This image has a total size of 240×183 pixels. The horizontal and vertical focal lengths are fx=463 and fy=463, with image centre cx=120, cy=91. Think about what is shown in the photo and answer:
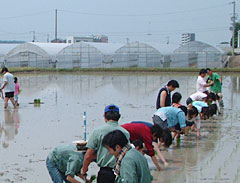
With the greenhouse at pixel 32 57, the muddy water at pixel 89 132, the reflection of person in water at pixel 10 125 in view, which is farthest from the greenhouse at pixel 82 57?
the reflection of person in water at pixel 10 125

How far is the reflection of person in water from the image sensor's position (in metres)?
9.98

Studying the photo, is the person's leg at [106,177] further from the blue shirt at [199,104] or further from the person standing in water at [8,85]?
the person standing in water at [8,85]

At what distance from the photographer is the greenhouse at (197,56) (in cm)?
4347

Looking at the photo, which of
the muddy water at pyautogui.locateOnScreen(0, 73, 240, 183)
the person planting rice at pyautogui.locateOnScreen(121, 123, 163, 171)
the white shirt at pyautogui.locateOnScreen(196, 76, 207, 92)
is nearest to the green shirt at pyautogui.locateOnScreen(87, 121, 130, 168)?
the person planting rice at pyautogui.locateOnScreen(121, 123, 163, 171)

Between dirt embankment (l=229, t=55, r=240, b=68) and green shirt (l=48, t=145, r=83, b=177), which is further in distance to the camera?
dirt embankment (l=229, t=55, r=240, b=68)

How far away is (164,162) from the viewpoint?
757 cm

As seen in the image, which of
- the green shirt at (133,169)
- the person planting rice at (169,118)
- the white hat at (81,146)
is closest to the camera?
the green shirt at (133,169)

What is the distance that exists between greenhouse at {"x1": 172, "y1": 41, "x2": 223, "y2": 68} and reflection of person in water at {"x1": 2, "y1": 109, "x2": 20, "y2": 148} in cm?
3148

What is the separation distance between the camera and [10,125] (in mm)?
11695

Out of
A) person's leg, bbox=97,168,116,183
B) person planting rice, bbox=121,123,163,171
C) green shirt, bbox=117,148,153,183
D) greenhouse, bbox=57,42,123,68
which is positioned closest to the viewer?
green shirt, bbox=117,148,153,183

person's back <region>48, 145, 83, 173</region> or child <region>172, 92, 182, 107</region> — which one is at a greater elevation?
child <region>172, 92, 182, 107</region>

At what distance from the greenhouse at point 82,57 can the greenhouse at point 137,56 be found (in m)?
0.82

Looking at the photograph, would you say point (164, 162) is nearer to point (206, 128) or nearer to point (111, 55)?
point (206, 128)

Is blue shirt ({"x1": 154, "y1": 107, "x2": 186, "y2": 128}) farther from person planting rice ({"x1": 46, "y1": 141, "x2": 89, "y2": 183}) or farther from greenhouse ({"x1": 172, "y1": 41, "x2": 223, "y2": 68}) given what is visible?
greenhouse ({"x1": 172, "y1": 41, "x2": 223, "y2": 68})
